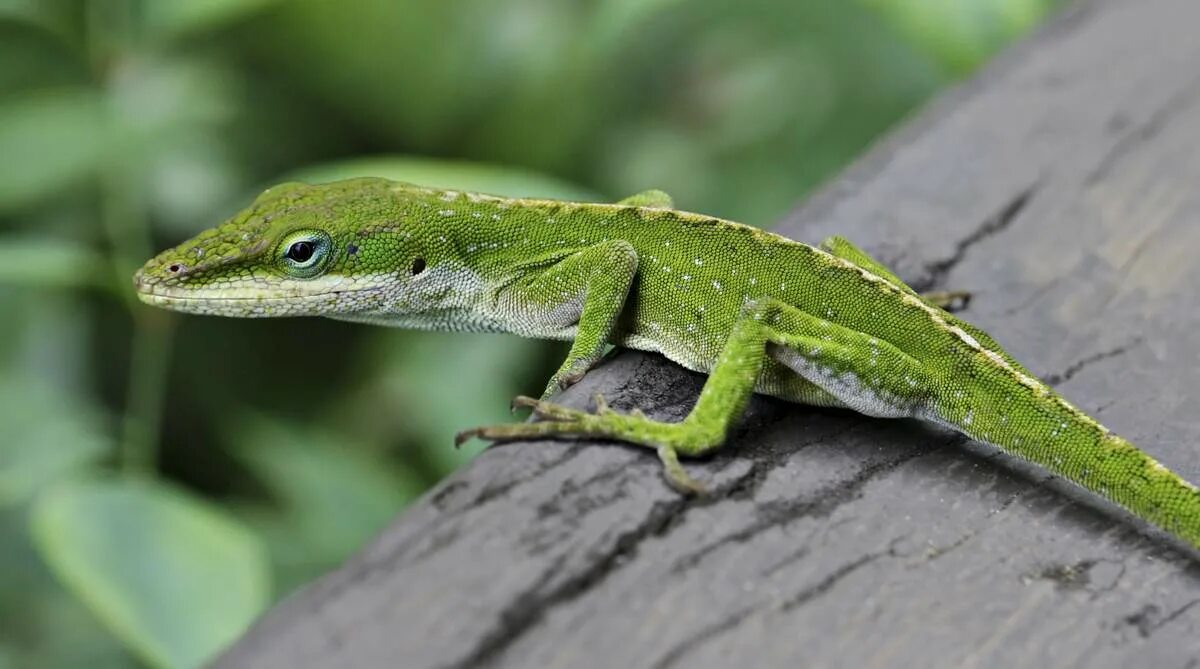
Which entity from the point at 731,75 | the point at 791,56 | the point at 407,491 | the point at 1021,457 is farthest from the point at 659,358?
the point at 731,75

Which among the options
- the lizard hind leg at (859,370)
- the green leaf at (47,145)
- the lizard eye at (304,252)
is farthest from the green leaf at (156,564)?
the lizard hind leg at (859,370)

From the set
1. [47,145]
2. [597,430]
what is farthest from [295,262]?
[47,145]

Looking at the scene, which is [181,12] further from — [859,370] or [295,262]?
[859,370]

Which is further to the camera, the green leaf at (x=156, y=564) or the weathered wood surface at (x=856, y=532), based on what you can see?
the green leaf at (x=156, y=564)

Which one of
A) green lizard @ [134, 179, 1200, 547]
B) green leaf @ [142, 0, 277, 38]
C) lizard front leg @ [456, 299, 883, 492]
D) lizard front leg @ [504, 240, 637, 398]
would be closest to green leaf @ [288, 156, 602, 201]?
green lizard @ [134, 179, 1200, 547]

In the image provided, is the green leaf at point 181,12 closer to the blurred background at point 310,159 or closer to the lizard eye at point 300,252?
the blurred background at point 310,159

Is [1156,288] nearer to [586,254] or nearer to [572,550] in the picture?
[586,254]

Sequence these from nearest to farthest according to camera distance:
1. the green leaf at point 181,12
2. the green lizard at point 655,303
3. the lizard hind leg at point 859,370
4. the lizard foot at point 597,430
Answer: the lizard foot at point 597,430 → the green lizard at point 655,303 → the lizard hind leg at point 859,370 → the green leaf at point 181,12

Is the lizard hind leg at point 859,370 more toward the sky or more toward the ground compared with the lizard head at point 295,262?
more toward the sky
